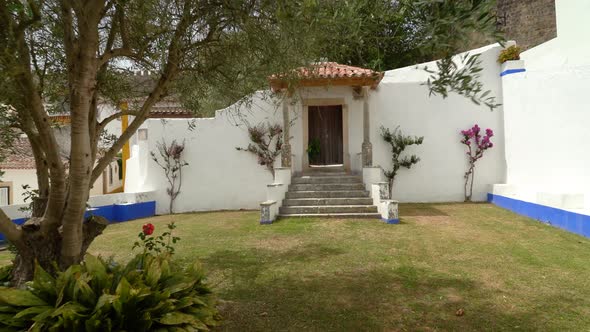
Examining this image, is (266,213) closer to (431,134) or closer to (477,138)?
(431,134)

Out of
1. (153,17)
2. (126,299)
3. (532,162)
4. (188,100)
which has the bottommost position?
(126,299)

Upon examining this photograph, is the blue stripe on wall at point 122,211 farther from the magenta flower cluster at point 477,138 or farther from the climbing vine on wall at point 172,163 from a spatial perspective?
the magenta flower cluster at point 477,138

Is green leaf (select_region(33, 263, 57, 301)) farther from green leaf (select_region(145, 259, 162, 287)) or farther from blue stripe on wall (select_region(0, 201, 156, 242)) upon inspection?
blue stripe on wall (select_region(0, 201, 156, 242))

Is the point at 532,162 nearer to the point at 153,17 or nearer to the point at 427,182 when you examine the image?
the point at 427,182

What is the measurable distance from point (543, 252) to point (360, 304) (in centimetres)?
378

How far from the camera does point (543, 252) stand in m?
5.46

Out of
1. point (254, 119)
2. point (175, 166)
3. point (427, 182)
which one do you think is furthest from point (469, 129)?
point (175, 166)

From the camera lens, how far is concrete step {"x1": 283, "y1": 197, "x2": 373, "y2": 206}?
899cm

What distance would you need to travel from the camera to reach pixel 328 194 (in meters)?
9.39

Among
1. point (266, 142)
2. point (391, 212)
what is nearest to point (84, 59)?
point (391, 212)

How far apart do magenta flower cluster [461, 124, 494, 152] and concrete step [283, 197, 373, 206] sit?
4347mm

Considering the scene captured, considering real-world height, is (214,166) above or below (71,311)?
above

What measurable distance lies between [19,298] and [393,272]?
4.15m

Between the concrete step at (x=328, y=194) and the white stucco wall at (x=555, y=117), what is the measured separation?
4178 millimetres
